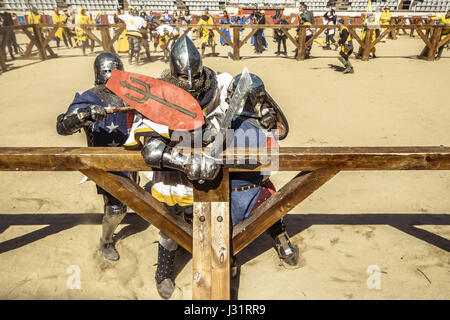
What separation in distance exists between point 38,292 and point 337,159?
2331 mm

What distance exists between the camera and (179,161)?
5.06 feet

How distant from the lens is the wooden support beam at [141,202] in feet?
5.59

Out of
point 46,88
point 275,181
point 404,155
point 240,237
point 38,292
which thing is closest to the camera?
point 404,155

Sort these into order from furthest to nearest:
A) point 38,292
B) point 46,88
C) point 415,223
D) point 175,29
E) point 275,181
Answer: point 175,29
point 46,88
point 275,181
point 415,223
point 38,292

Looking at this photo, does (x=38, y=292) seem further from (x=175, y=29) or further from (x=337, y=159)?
(x=175, y=29)

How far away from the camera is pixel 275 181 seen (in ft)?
12.2

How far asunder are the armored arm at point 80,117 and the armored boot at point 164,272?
1021mm

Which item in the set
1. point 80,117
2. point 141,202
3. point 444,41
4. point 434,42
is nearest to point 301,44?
point 434,42

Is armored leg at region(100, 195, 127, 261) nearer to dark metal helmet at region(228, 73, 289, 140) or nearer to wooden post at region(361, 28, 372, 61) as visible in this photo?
dark metal helmet at region(228, 73, 289, 140)

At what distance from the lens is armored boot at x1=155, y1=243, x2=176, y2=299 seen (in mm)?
2236

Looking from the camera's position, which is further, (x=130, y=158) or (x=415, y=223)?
(x=415, y=223)

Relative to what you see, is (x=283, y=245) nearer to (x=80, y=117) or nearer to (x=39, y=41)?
(x=80, y=117)

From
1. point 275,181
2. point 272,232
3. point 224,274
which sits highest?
point 224,274

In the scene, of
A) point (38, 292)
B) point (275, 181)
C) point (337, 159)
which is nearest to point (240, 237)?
point (337, 159)
